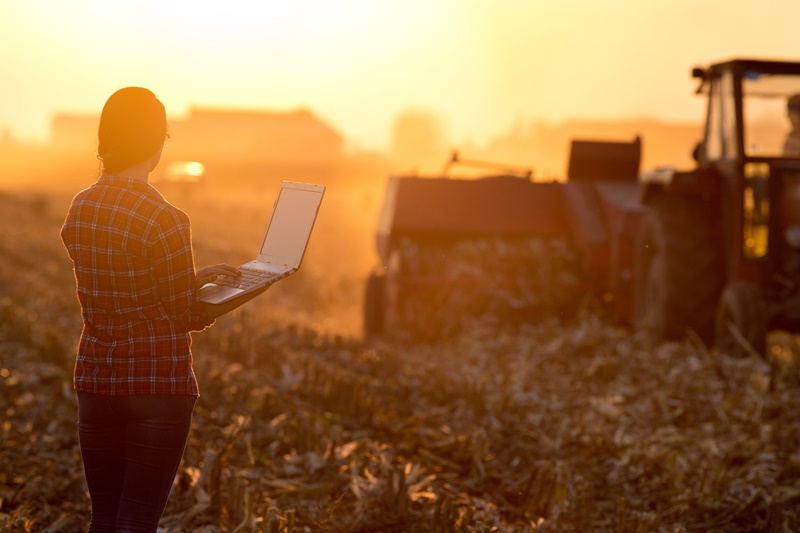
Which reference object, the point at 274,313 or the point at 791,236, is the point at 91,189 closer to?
the point at 791,236

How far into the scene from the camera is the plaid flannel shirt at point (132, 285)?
2738mm

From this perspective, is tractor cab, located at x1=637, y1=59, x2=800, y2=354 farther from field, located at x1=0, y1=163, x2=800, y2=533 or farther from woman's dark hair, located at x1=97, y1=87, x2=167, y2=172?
woman's dark hair, located at x1=97, y1=87, x2=167, y2=172

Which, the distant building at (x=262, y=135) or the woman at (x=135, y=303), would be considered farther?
the distant building at (x=262, y=135)

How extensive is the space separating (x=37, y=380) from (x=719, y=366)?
15.9 feet

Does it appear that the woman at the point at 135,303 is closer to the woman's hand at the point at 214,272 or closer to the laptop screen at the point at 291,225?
the woman's hand at the point at 214,272

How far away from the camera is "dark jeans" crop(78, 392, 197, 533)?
9.05 feet

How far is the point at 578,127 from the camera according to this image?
70.1 meters

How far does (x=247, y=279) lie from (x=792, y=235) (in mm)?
5315

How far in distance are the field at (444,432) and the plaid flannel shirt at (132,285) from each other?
4.00ft

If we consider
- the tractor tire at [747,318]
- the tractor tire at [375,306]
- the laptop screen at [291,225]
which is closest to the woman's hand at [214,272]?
the laptop screen at [291,225]

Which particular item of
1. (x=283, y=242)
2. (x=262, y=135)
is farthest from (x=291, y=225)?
(x=262, y=135)

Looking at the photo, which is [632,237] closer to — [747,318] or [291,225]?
[747,318]

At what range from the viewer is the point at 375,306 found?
9.95 metres

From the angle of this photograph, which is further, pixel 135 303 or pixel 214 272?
pixel 214 272
